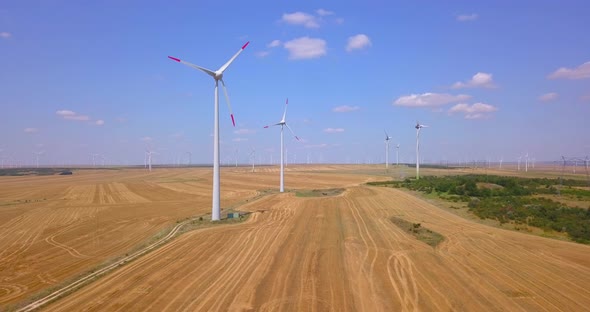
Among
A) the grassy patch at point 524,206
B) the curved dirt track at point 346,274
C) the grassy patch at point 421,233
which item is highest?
the grassy patch at point 524,206

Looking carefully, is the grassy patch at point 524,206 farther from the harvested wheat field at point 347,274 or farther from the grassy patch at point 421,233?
the grassy patch at point 421,233

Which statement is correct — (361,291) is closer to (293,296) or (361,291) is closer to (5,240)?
(293,296)

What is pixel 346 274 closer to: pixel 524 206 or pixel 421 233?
pixel 421 233

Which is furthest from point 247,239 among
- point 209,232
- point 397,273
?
point 397,273

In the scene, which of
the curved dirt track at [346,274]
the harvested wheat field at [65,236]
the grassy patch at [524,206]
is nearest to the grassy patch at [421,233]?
the curved dirt track at [346,274]

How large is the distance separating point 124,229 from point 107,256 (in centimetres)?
1000

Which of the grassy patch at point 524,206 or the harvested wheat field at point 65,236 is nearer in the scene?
the harvested wheat field at point 65,236

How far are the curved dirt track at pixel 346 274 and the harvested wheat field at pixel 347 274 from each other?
0.15ft

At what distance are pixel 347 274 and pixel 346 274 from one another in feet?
0.14

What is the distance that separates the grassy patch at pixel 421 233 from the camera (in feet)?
A: 80.9

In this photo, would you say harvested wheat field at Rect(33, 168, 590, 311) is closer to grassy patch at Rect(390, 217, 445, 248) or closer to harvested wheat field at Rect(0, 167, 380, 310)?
grassy patch at Rect(390, 217, 445, 248)

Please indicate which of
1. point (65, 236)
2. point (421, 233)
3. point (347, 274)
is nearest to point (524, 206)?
point (421, 233)

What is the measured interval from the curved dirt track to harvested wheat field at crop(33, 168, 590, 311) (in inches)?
1.8

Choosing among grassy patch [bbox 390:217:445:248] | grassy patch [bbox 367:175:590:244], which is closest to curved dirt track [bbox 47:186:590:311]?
grassy patch [bbox 390:217:445:248]
